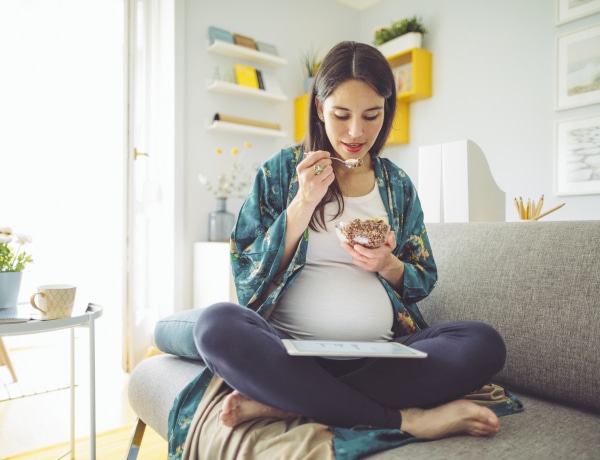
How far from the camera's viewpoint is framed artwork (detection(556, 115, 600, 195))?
8.64 feet

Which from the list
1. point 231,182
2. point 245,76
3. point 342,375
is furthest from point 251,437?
point 245,76

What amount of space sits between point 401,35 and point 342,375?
316 cm

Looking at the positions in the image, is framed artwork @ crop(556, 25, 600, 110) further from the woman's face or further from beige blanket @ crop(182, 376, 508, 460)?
beige blanket @ crop(182, 376, 508, 460)

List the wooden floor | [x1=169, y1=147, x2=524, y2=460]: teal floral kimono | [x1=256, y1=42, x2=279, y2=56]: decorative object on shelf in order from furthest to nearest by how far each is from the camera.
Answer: [x1=256, y1=42, x2=279, y2=56]: decorative object on shelf, the wooden floor, [x1=169, y1=147, x2=524, y2=460]: teal floral kimono

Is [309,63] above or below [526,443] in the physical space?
above

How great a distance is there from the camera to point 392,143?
12.2 ft

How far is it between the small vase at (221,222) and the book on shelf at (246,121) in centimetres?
57

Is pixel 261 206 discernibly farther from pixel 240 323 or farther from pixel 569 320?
pixel 569 320

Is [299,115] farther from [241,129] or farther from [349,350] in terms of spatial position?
[349,350]

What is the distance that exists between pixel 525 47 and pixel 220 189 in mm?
2223

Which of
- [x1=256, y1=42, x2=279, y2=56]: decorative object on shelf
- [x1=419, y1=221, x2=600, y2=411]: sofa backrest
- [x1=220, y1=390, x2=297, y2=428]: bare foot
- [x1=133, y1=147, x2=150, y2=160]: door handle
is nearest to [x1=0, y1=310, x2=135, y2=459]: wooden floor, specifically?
[x1=133, y1=147, x2=150, y2=160]: door handle

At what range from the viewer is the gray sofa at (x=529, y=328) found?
2.91ft

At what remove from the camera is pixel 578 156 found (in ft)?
8.86

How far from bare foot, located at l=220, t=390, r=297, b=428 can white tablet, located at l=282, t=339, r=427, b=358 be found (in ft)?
0.46
